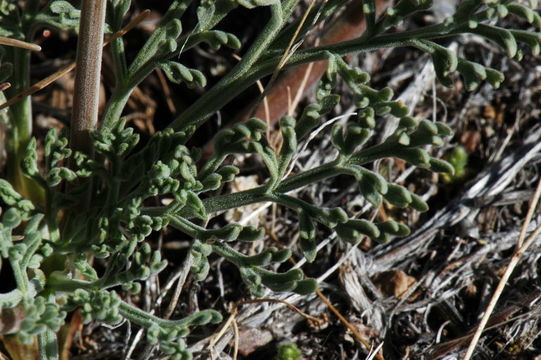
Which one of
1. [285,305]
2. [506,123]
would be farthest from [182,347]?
[506,123]

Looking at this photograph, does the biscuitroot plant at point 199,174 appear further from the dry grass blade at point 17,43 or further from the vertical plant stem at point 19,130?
the vertical plant stem at point 19,130

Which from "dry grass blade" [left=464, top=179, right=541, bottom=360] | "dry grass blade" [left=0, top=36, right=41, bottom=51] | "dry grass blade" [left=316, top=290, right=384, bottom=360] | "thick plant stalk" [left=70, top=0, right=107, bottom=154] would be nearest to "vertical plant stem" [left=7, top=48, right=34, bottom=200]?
"dry grass blade" [left=0, top=36, right=41, bottom=51]

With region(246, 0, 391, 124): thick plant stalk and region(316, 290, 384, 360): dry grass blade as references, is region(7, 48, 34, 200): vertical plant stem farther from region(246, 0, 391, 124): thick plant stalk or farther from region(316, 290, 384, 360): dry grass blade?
region(316, 290, 384, 360): dry grass blade

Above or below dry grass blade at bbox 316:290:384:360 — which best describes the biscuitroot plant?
above

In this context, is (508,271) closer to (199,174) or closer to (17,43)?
(199,174)

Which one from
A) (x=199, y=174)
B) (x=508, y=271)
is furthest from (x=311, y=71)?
(x=508, y=271)

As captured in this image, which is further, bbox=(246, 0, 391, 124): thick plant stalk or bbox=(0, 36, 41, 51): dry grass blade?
bbox=(246, 0, 391, 124): thick plant stalk

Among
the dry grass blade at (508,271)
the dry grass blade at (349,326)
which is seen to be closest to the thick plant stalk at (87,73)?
the dry grass blade at (349,326)
